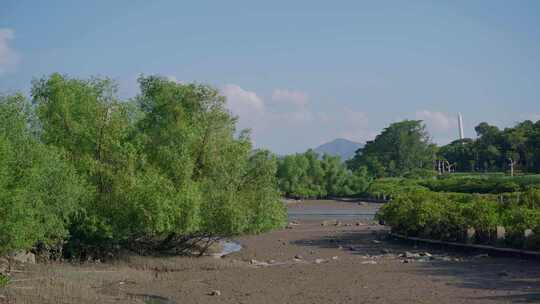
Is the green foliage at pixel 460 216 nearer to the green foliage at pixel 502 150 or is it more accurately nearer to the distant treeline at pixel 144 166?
the distant treeline at pixel 144 166

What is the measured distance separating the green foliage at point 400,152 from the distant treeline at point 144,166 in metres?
105

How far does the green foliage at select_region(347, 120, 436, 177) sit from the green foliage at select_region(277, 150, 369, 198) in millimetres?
18402

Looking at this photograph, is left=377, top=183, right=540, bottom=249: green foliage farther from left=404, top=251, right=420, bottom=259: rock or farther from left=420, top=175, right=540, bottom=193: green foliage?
left=420, top=175, right=540, bottom=193: green foliage

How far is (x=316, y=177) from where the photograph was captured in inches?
4628

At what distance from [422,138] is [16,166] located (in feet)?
411

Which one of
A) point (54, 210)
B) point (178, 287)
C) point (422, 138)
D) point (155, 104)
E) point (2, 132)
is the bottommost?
point (178, 287)

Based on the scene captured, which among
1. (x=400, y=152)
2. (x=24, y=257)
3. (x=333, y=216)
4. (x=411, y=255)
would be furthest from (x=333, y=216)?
(x=400, y=152)

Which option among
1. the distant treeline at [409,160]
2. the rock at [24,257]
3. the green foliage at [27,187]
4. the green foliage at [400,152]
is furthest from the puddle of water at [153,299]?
the green foliage at [400,152]

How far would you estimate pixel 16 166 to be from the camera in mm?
22156

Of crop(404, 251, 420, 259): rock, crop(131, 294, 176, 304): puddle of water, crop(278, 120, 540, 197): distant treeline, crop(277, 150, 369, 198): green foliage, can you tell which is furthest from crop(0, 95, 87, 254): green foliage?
crop(277, 150, 369, 198): green foliage

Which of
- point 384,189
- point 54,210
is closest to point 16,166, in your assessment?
point 54,210

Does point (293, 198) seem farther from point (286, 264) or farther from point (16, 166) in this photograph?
point (16, 166)

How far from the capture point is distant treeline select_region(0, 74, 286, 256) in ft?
93.0

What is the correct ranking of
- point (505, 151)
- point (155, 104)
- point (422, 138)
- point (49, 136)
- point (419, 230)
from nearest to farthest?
1. point (49, 136)
2. point (155, 104)
3. point (419, 230)
4. point (505, 151)
5. point (422, 138)
